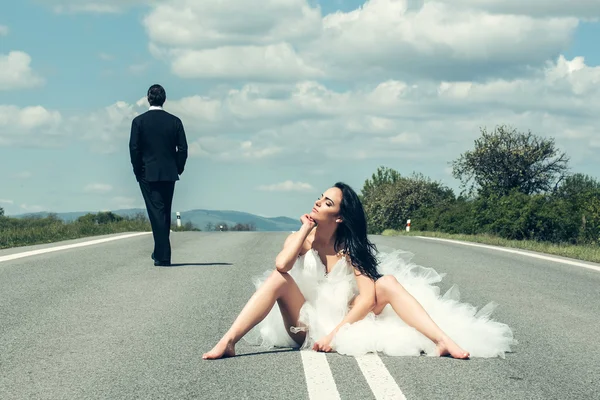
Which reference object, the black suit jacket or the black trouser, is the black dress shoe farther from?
the black suit jacket

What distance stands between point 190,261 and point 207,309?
5.29 metres

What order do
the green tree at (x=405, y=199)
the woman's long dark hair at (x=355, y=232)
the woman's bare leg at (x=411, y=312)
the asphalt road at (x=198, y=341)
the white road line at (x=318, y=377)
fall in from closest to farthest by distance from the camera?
the white road line at (x=318, y=377), the asphalt road at (x=198, y=341), the woman's bare leg at (x=411, y=312), the woman's long dark hair at (x=355, y=232), the green tree at (x=405, y=199)

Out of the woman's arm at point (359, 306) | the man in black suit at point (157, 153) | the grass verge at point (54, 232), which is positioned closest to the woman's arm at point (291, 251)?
the woman's arm at point (359, 306)

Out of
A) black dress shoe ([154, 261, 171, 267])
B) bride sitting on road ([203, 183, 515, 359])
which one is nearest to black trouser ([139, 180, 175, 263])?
black dress shoe ([154, 261, 171, 267])

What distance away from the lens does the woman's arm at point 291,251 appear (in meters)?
6.07

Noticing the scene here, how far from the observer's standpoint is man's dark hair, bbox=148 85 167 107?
11848 millimetres

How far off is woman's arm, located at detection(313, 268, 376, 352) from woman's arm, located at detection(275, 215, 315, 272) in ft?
1.77

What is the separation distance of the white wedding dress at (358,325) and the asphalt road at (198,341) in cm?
13

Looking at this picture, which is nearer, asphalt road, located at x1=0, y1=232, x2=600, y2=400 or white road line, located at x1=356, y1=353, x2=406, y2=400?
white road line, located at x1=356, y1=353, x2=406, y2=400

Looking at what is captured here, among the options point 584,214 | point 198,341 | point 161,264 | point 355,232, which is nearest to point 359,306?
point 355,232

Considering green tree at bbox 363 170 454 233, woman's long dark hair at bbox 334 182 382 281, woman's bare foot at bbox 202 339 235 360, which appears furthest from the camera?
green tree at bbox 363 170 454 233

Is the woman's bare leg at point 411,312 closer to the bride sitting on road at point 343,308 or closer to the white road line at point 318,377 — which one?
the bride sitting on road at point 343,308

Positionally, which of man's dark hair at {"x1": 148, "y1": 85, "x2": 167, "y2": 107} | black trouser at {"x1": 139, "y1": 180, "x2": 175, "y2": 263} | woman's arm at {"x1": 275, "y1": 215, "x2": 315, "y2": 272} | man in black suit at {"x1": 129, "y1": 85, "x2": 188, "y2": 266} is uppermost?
man's dark hair at {"x1": 148, "y1": 85, "x2": 167, "y2": 107}

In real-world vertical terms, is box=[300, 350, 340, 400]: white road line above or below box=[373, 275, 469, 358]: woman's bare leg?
below
